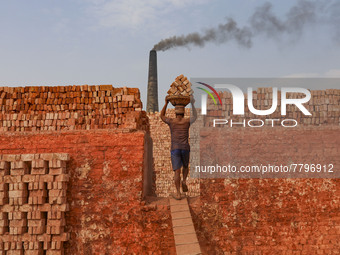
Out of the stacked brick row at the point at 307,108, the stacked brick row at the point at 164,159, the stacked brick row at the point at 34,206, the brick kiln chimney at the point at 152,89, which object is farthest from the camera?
the brick kiln chimney at the point at 152,89

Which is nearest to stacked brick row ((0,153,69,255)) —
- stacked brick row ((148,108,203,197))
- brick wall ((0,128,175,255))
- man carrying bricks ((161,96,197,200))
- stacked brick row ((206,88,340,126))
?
brick wall ((0,128,175,255))

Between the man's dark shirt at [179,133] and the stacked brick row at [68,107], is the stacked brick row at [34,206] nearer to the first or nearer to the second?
the stacked brick row at [68,107]

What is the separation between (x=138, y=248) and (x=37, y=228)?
202cm

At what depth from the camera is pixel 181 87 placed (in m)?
7.59

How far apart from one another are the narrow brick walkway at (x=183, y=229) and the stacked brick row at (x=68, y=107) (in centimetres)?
189

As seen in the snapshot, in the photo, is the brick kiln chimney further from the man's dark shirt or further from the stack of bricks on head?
the man's dark shirt

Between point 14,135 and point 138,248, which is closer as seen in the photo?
point 138,248

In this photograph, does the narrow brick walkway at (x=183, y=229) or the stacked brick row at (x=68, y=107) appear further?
the stacked brick row at (x=68, y=107)

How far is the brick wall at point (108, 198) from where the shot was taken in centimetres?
680

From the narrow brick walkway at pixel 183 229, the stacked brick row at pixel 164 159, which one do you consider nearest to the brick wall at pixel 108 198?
the narrow brick walkway at pixel 183 229

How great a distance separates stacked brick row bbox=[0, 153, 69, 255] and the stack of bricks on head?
2.66m

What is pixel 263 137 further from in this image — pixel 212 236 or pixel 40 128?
pixel 40 128

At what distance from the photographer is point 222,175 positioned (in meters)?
7.14

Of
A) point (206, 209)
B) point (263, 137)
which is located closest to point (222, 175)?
point (206, 209)
